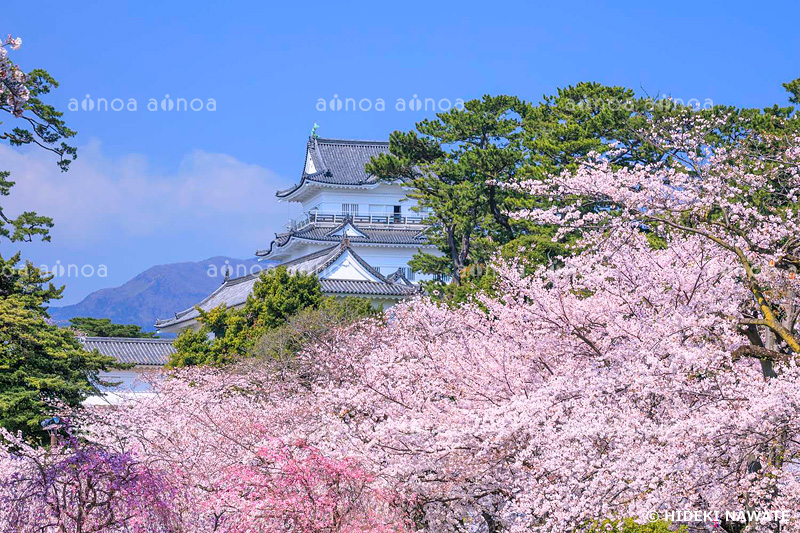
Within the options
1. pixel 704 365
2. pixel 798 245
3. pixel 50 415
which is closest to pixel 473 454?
pixel 704 365

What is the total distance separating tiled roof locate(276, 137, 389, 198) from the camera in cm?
4881

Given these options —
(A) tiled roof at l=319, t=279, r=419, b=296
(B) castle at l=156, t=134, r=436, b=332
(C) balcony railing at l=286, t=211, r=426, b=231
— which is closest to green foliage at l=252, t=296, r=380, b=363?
(A) tiled roof at l=319, t=279, r=419, b=296

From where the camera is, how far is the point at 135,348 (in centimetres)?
3912

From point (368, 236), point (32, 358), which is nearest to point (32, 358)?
point (32, 358)

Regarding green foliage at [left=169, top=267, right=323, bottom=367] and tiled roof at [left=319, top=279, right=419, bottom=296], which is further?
→ tiled roof at [left=319, top=279, right=419, bottom=296]

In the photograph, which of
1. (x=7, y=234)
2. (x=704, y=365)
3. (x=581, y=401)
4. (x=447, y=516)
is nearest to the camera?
(x=704, y=365)

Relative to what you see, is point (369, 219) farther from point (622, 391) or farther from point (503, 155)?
point (622, 391)

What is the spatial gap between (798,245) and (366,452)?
17.2 feet

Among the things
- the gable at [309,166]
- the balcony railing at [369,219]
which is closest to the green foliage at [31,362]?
the balcony railing at [369,219]

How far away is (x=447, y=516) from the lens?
10938mm

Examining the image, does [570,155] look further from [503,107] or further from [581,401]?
[581,401]

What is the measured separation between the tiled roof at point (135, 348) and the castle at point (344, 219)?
126 inches

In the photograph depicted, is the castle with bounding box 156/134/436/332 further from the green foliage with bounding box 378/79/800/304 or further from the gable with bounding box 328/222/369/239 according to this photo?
the green foliage with bounding box 378/79/800/304

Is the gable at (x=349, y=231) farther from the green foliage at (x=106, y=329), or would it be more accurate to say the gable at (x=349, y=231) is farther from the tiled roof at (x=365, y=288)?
the green foliage at (x=106, y=329)
